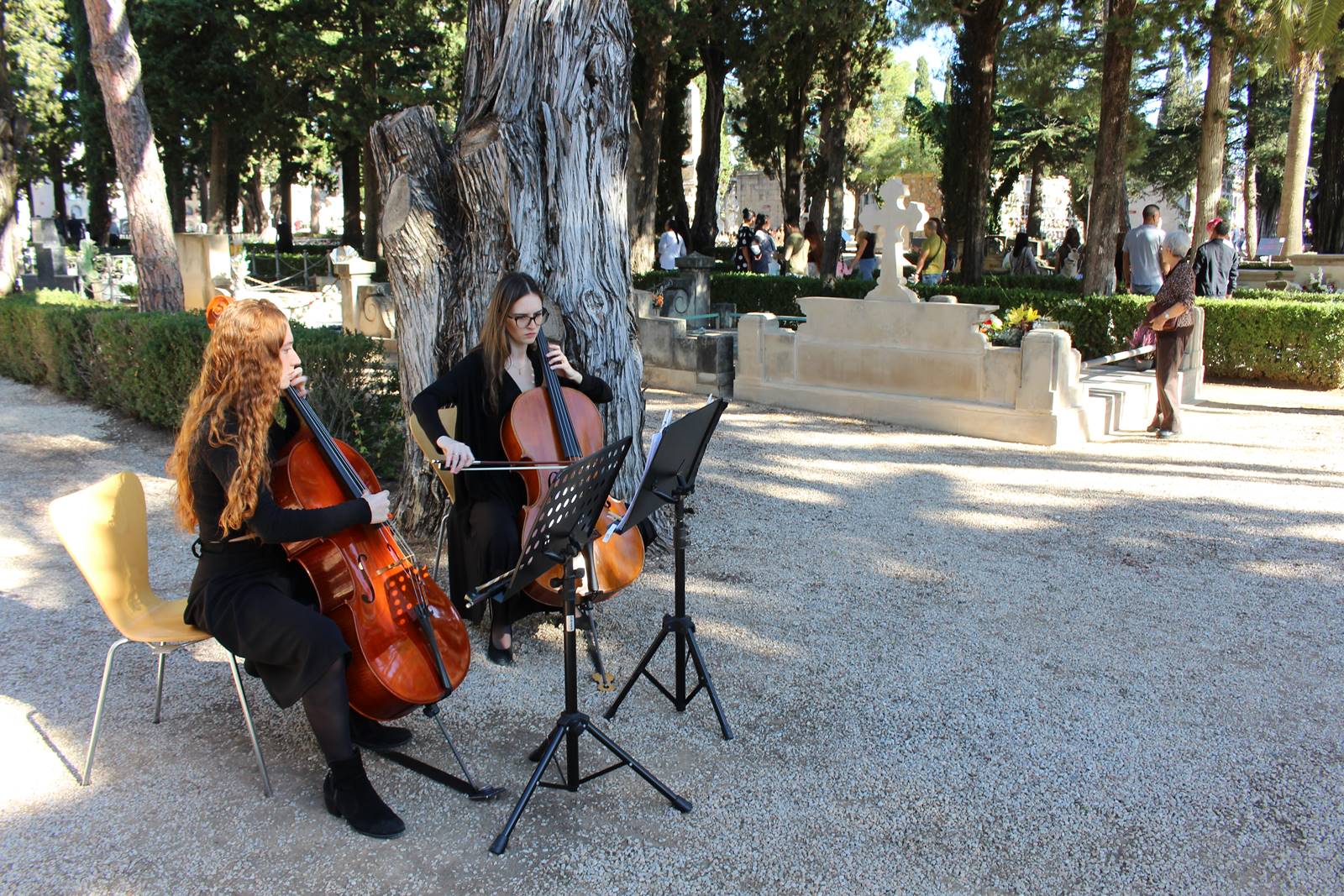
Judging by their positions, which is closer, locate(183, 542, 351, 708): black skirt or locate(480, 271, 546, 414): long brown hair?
locate(183, 542, 351, 708): black skirt

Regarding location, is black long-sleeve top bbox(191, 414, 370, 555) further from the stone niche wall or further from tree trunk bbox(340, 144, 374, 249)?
tree trunk bbox(340, 144, 374, 249)

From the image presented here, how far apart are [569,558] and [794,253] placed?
19.4 m

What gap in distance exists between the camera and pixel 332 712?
3.18m

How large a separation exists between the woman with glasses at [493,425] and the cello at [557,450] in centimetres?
10

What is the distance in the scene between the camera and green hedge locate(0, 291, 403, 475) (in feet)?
23.6

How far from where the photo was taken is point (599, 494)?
123 inches

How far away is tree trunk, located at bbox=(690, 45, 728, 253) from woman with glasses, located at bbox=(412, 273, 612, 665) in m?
21.4

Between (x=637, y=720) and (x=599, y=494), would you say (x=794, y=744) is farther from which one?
(x=599, y=494)

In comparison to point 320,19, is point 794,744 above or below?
below

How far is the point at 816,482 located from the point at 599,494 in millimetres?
4707

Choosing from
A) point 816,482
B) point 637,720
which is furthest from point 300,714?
point 816,482

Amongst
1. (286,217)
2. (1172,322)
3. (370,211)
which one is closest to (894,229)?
(1172,322)

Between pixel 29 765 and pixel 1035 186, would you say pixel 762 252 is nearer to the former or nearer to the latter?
pixel 29 765

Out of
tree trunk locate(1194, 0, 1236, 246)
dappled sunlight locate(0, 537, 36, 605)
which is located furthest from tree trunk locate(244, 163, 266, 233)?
dappled sunlight locate(0, 537, 36, 605)
